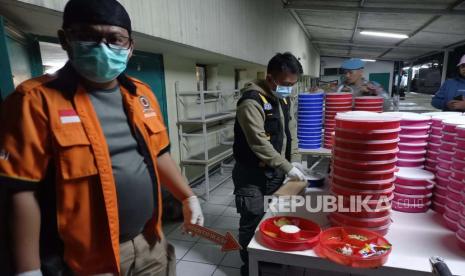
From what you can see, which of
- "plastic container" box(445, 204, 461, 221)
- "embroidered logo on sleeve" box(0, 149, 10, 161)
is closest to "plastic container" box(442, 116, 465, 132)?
"plastic container" box(445, 204, 461, 221)

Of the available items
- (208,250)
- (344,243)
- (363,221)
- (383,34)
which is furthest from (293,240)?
(383,34)

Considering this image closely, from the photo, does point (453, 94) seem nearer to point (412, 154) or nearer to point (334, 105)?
point (334, 105)

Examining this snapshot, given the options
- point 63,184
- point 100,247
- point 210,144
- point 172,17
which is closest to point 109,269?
point 100,247

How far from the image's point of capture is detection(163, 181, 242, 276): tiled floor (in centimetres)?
209

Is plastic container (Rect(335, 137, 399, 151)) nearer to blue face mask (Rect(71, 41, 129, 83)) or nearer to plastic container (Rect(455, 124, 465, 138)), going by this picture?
plastic container (Rect(455, 124, 465, 138))

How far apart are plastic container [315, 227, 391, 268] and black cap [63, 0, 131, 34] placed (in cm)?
102

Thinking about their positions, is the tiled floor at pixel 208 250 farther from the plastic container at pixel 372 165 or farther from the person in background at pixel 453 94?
the person in background at pixel 453 94

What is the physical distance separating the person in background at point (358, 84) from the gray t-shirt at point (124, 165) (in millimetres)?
2562

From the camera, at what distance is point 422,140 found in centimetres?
130

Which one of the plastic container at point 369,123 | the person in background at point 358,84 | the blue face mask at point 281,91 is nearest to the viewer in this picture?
the plastic container at point 369,123

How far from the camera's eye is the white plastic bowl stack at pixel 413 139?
128cm

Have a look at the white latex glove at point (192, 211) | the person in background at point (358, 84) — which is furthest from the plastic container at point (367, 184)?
the person in background at point (358, 84)

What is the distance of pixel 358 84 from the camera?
2.93 meters

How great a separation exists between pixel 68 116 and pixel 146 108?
29 cm
